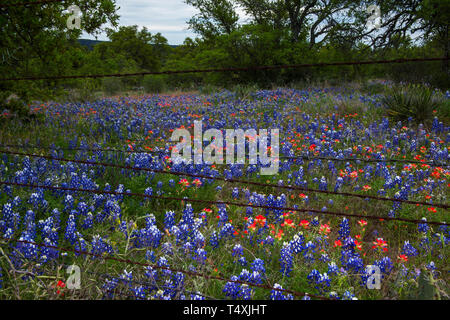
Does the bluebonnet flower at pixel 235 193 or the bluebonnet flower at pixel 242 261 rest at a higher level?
the bluebonnet flower at pixel 235 193

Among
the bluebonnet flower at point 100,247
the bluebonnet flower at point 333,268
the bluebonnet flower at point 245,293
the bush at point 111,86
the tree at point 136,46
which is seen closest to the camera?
the bluebonnet flower at point 245,293

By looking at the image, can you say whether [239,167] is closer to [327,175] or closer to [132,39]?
[327,175]

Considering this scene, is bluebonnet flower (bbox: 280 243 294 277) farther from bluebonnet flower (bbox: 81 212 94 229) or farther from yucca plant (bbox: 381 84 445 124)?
yucca plant (bbox: 381 84 445 124)

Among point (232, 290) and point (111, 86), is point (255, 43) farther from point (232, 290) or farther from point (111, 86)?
point (232, 290)

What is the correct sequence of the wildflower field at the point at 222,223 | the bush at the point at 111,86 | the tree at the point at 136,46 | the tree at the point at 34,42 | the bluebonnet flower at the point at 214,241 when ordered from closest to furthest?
the wildflower field at the point at 222,223
the bluebonnet flower at the point at 214,241
the tree at the point at 34,42
the bush at the point at 111,86
the tree at the point at 136,46

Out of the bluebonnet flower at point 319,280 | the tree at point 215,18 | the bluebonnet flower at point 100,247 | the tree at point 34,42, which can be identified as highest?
the tree at point 215,18

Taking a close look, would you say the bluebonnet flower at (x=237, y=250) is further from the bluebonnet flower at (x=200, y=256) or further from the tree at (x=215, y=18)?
the tree at (x=215, y=18)

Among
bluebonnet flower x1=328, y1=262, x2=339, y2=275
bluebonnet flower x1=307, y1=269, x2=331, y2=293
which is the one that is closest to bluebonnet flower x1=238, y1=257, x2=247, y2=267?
bluebonnet flower x1=307, y1=269, x2=331, y2=293

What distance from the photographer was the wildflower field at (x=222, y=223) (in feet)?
8.07

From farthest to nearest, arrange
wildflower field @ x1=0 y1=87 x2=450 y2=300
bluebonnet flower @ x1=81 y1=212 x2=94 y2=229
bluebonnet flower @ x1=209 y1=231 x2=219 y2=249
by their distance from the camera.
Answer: bluebonnet flower @ x1=81 y1=212 x2=94 y2=229
bluebonnet flower @ x1=209 y1=231 x2=219 y2=249
wildflower field @ x1=0 y1=87 x2=450 y2=300

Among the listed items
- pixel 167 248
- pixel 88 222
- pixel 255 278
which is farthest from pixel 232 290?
pixel 88 222

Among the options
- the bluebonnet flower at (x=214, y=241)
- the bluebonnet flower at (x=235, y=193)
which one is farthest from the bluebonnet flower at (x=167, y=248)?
the bluebonnet flower at (x=235, y=193)

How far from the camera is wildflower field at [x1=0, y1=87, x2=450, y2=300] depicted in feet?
8.07

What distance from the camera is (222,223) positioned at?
341 cm
